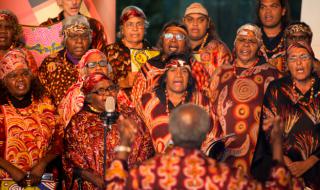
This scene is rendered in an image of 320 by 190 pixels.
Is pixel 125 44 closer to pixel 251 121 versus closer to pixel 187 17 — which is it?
pixel 187 17

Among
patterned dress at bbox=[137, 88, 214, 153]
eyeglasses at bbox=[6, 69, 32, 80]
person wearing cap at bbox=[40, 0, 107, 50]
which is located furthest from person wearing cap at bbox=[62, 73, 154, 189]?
person wearing cap at bbox=[40, 0, 107, 50]

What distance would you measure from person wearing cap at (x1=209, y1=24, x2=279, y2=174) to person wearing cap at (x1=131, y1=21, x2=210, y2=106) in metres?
0.24

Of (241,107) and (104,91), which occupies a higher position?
(104,91)

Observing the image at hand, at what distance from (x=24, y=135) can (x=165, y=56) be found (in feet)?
5.04

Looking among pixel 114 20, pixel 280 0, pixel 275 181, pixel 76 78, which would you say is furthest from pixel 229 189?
pixel 114 20

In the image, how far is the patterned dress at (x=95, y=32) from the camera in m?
8.88

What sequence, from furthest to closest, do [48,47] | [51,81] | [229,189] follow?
1. [48,47]
2. [51,81]
3. [229,189]

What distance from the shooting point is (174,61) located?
795 cm

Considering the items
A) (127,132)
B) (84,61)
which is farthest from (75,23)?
(127,132)

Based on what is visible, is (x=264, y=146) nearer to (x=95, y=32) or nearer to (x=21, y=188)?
(x=21, y=188)

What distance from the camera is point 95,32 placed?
8984 millimetres

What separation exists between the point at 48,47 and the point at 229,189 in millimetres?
3967

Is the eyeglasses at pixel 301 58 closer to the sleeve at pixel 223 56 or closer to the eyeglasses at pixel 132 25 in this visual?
the sleeve at pixel 223 56

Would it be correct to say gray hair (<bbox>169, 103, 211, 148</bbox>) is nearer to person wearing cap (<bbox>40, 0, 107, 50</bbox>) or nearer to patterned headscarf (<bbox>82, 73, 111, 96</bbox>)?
patterned headscarf (<bbox>82, 73, 111, 96</bbox>)
